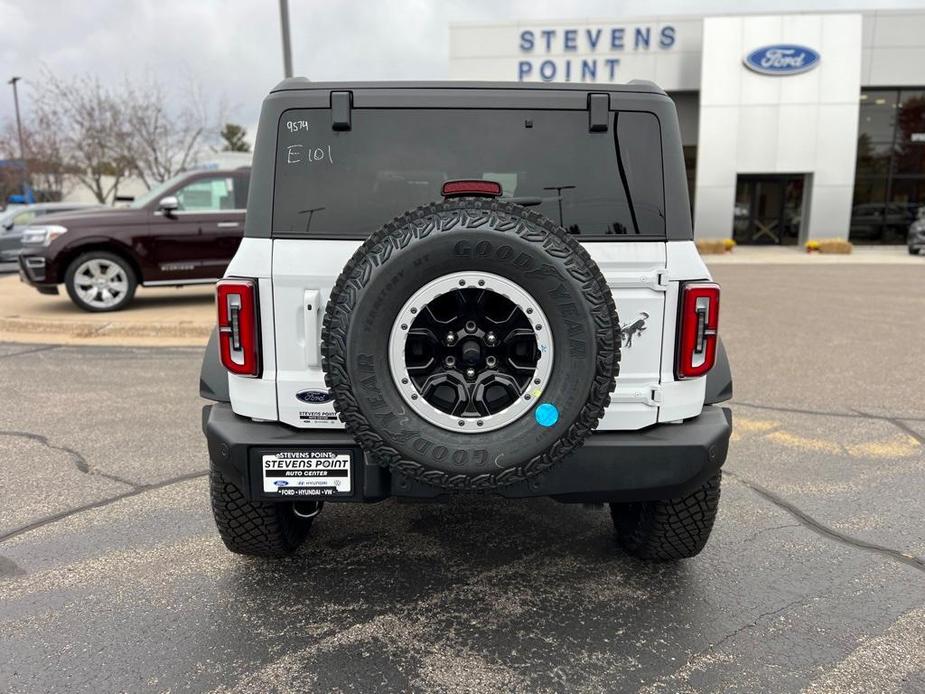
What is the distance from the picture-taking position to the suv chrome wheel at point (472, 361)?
2.22 meters

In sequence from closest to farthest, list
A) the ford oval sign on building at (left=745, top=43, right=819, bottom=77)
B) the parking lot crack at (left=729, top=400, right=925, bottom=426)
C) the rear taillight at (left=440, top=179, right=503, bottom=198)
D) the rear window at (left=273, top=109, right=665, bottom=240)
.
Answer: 1. the rear taillight at (left=440, top=179, right=503, bottom=198)
2. the rear window at (left=273, top=109, right=665, bottom=240)
3. the parking lot crack at (left=729, top=400, right=925, bottom=426)
4. the ford oval sign on building at (left=745, top=43, right=819, bottom=77)

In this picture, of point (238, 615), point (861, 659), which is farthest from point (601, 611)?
point (238, 615)

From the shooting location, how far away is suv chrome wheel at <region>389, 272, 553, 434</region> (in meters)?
2.22

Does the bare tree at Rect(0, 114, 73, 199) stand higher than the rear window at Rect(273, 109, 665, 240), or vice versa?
the bare tree at Rect(0, 114, 73, 199)

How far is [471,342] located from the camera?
88.4 inches

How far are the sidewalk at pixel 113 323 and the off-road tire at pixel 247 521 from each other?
18.1ft

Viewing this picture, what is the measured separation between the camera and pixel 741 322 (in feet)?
32.0

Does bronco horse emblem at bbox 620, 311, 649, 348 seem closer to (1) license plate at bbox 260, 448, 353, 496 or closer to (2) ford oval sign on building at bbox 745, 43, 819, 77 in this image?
(1) license plate at bbox 260, 448, 353, 496

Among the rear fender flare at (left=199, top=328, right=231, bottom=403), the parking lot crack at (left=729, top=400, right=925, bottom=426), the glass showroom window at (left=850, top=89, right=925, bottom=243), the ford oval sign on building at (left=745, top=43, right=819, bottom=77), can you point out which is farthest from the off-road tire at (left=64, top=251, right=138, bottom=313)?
the glass showroom window at (left=850, top=89, right=925, bottom=243)

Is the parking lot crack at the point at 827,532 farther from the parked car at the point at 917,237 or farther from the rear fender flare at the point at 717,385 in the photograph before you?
the parked car at the point at 917,237

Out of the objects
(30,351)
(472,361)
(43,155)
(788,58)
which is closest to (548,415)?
(472,361)

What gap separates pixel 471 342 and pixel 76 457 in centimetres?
337

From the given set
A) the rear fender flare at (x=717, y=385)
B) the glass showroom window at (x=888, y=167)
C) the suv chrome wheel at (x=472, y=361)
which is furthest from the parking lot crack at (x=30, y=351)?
the glass showroom window at (x=888, y=167)

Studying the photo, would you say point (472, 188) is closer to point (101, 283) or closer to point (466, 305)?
point (466, 305)
